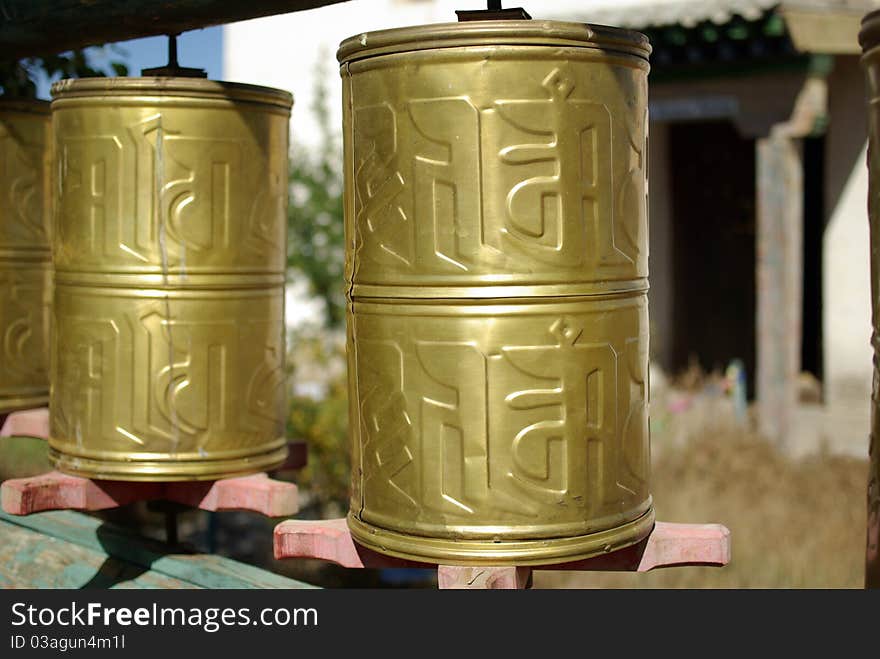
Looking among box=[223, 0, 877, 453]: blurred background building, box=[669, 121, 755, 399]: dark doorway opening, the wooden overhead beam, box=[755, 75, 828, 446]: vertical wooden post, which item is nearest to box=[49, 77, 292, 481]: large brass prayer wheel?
the wooden overhead beam

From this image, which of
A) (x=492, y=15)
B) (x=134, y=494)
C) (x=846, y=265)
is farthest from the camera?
(x=846, y=265)

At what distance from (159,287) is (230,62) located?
8.94 metres

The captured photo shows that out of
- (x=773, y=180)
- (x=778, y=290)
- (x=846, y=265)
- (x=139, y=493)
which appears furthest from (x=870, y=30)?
(x=846, y=265)

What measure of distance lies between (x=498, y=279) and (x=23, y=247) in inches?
70.5

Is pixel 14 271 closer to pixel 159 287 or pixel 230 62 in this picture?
pixel 159 287

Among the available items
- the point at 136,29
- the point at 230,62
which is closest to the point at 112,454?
the point at 136,29

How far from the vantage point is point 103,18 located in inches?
92.0

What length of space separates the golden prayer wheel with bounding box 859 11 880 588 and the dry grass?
11.9ft

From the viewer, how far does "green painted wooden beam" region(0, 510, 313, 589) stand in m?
2.66

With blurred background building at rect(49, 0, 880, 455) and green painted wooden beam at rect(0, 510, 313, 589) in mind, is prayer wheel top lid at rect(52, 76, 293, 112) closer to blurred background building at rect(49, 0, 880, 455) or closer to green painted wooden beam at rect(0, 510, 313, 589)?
green painted wooden beam at rect(0, 510, 313, 589)

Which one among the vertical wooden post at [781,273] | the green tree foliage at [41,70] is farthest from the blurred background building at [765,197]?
the green tree foliage at [41,70]

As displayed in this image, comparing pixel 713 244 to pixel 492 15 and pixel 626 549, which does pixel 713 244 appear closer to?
pixel 626 549

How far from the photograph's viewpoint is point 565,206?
168 centimetres

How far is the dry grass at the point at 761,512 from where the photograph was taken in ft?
17.0
